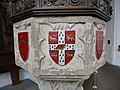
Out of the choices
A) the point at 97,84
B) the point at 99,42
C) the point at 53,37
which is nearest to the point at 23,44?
the point at 53,37

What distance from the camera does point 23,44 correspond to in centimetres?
71

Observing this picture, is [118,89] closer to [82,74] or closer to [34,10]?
[82,74]

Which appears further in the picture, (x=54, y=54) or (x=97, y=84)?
(x=97, y=84)

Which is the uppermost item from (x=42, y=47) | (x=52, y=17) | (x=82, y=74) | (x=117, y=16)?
(x=117, y=16)

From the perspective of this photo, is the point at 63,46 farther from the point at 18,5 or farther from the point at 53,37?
the point at 18,5

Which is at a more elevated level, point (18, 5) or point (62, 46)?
point (18, 5)

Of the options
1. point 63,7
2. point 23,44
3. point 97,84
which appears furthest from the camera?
point 97,84

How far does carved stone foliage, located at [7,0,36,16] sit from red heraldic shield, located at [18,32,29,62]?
0.11 metres

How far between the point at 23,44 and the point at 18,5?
177 mm

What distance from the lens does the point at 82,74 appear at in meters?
0.63

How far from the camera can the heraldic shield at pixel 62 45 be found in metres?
0.61

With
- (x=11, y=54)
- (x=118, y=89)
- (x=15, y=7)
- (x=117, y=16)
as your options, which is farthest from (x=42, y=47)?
(x=117, y=16)

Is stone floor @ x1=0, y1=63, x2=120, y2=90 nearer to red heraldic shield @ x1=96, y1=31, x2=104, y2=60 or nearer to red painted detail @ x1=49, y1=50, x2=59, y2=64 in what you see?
red heraldic shield @ x1=96, y1=31, x2=104, y2=60

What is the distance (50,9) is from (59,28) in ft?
0.27
